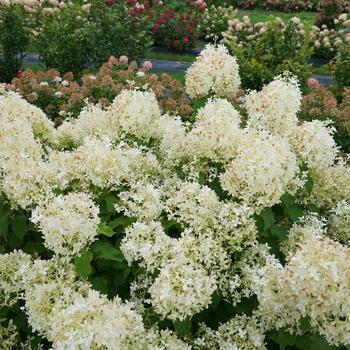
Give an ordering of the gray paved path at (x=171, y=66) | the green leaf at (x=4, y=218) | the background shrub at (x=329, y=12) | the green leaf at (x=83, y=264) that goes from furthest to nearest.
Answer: the background shrub at (x=329, y=12)
the gray paved path at (x=171, y=66)
the green leaf at (x=4, y=218)
the green leaf at (x=83, y=264)

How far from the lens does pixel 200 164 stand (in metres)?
3.76

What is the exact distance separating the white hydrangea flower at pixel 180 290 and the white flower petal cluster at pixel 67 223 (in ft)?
1.55

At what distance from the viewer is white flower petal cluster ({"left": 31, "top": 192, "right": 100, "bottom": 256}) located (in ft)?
10.4

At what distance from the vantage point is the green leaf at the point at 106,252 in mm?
3316

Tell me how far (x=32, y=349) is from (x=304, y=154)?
2141 mm

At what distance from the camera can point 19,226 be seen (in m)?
3.54

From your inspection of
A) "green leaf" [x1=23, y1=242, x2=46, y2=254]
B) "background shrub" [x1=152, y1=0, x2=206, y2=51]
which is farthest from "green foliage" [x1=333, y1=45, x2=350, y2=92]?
"green leaf" [x1=23, y1=242, x2=46, y2=254]

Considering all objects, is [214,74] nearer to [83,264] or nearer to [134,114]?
[134,114]

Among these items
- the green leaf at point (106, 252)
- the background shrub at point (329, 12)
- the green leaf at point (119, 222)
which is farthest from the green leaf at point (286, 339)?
the background shrub at point (329, 12)

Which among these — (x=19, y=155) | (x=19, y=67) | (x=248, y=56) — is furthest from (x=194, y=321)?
(x=19, y=67)

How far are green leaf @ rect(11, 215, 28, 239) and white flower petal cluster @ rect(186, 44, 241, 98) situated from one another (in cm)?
200

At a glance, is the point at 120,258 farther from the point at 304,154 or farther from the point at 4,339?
the point at 304,154

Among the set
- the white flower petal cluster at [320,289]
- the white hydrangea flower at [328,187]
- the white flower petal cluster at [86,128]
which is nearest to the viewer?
the white flower petal cluster at [320,289]

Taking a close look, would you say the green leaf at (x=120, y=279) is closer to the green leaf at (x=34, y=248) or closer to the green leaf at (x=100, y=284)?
the green leaf at (x=100, y=284)
